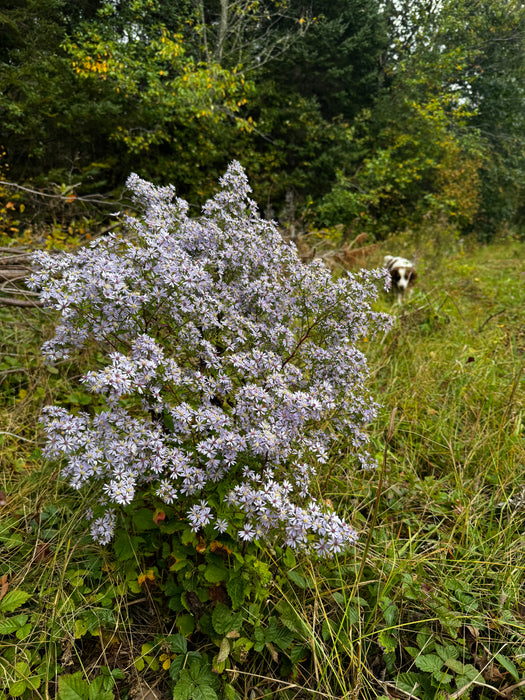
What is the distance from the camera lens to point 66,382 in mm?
2898

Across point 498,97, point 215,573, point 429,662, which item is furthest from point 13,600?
point 498,97

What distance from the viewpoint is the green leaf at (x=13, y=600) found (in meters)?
→ 1.57

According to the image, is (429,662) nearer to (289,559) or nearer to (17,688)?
(289,559)

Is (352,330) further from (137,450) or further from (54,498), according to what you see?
(54,498)

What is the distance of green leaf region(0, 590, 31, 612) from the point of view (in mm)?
1574

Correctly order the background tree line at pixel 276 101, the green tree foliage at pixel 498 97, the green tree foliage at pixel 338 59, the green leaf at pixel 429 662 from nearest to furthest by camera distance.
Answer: the green leaf at pixel 429 662 < the background tree line at pixel 276 101 < the green tree foliage at pixel 338 59 < the green tree foliage at pixel 498 97

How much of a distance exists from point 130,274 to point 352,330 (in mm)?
1092

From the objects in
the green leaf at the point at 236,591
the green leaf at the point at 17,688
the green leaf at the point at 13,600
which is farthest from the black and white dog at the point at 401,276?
the green leaf at the point at 17,688

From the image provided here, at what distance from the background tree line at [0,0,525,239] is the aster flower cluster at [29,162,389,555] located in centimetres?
507

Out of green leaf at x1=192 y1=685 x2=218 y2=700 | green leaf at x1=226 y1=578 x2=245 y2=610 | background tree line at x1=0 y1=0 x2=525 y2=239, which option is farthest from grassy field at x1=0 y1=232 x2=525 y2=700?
background tree line at x1=0 y1=0 x2=525 y2=239

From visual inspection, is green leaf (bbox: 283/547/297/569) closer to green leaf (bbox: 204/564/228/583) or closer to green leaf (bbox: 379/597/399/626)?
green leaf (bbox: 204/564/228/583)

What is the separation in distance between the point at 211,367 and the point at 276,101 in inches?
432

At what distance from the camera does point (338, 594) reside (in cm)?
169

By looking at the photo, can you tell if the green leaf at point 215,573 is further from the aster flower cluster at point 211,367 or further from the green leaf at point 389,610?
the green leaf at point 389,610
